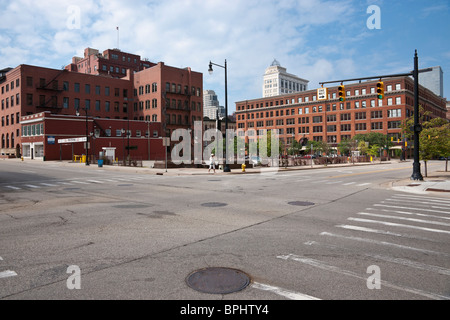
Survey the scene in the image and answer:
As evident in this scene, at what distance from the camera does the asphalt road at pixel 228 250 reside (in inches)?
159

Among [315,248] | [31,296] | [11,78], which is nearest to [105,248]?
[31,296]

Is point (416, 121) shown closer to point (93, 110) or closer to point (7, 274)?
point (7, 274)

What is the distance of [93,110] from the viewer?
7462 centimetres

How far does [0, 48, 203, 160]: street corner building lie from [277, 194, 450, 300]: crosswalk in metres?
52.3

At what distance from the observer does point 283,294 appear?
3883 mm

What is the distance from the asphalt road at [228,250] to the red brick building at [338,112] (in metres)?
80.2

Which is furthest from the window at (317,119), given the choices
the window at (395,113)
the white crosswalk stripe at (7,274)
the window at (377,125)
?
the white crosswalk stripe at (7,274)

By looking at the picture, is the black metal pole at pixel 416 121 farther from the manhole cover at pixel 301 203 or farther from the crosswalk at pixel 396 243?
the manhole cover at pixel 301 203

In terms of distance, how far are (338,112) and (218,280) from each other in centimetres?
10301

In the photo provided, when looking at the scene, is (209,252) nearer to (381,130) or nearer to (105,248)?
(105,248)

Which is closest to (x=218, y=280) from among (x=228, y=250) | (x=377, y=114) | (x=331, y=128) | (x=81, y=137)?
(x=228, y=250)

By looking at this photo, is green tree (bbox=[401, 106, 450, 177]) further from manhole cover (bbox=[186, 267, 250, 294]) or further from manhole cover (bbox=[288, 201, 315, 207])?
manhole cover (bbox=[186, 267, 250, 294])

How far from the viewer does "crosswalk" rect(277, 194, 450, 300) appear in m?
4.57

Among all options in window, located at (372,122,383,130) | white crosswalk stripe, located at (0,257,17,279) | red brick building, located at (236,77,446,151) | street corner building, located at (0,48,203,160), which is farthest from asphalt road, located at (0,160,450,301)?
window, located at (372,122,383,130)
